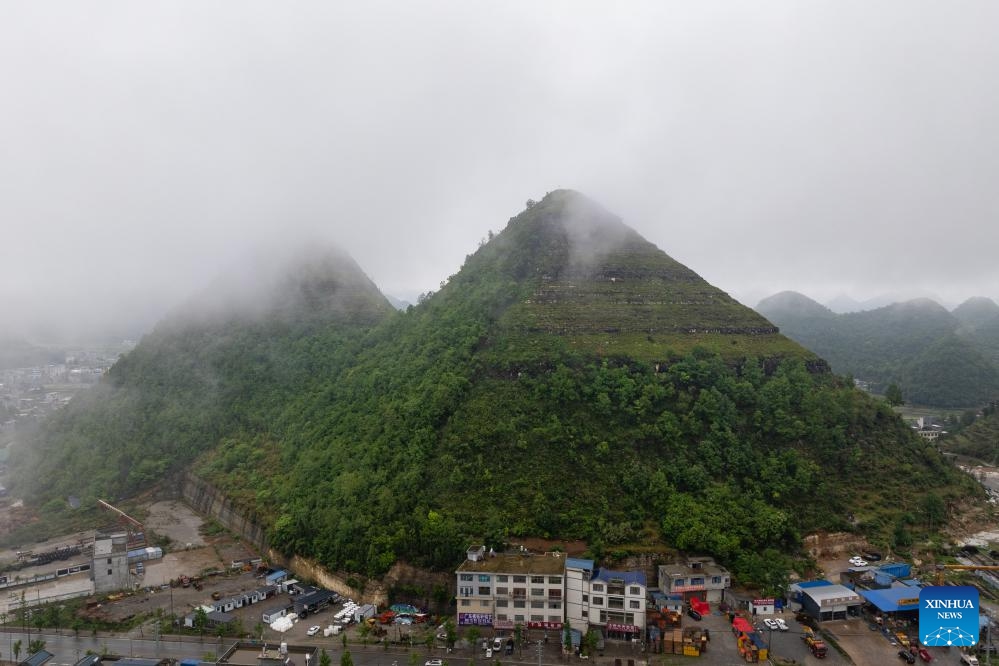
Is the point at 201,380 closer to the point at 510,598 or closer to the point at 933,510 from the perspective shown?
the point at 510,598

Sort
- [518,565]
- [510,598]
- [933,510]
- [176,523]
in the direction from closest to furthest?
1. [510,598]
2. [518,565]
3. [933,510]
4. [176,523]

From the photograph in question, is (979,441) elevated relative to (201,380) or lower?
lower

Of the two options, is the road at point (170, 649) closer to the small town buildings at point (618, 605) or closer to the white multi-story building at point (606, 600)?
the white multi-story building at point (606, 600)

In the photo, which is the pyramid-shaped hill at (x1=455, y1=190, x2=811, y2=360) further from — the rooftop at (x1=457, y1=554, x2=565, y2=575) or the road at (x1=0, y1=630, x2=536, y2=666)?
the road at (x1=0, y1=630, x2=536, y2=666)

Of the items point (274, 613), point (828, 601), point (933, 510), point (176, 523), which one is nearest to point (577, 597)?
point (828, 601)

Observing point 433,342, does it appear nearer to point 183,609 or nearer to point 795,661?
point 183,609

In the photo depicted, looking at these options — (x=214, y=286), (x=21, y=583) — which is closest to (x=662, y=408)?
(x=21, y=583)
